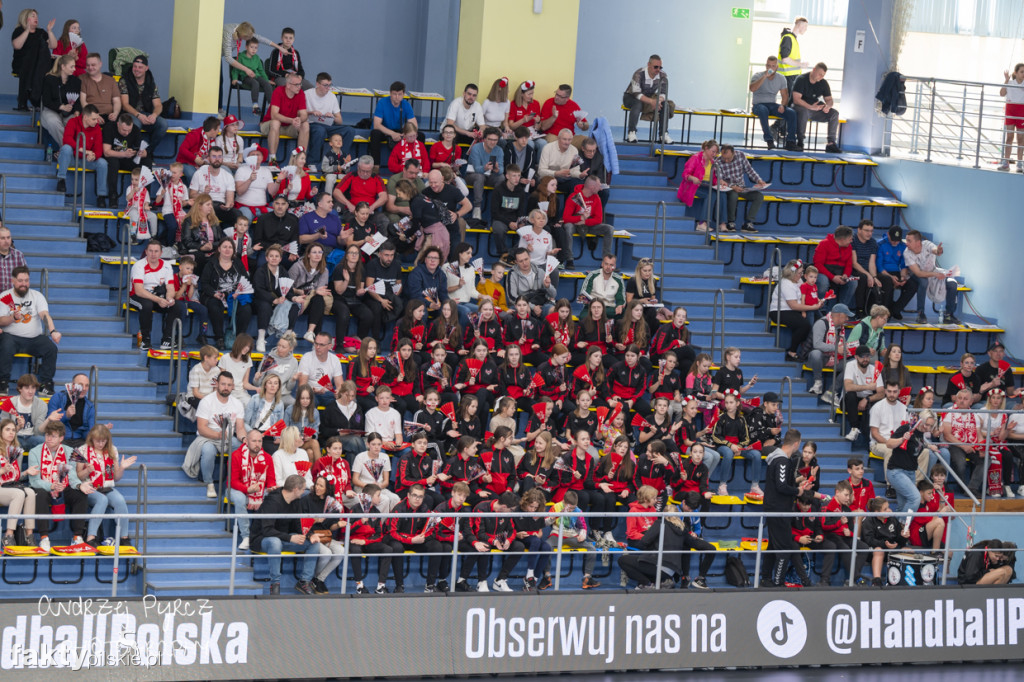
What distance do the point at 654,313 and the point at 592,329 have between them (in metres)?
1.00

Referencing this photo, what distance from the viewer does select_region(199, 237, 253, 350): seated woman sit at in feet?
53.0

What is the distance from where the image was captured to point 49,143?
18.3 meters

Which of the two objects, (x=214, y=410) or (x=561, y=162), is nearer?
(x=214, y=410)

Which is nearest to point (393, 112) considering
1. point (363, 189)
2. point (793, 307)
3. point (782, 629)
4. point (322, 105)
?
point (322, 105)

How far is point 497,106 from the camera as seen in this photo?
66.3 feet

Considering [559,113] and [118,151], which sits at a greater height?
[559,113]

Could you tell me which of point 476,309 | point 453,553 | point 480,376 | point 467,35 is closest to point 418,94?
point 467,35

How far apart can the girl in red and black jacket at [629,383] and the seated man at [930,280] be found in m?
4.75

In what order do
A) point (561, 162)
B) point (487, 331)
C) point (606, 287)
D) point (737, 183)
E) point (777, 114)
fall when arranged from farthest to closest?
point (777, 114) → point (737, 183) → point (561, 162) → point (606, 287) → point (487, 331)

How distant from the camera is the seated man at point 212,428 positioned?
1474 centimetres

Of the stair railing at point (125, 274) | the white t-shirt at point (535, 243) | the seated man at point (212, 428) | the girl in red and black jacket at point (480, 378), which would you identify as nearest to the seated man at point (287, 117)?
the stair railing at point (125, 274)

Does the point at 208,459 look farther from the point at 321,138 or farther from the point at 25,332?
the point at 321,138

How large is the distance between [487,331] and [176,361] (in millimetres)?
3353

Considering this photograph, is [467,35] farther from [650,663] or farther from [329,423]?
[650,663]
